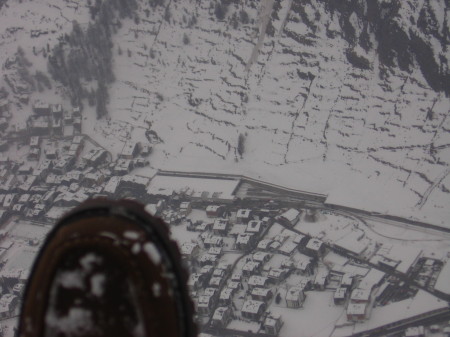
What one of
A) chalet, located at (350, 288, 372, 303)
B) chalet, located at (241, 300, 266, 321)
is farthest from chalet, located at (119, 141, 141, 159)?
chalet, located at (350, 288, 372, 303)

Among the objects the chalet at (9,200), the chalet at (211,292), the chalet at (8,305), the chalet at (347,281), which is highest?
the chalet at (347,281)

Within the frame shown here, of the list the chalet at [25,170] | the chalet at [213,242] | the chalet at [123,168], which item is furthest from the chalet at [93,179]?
the chalet at [213,242]

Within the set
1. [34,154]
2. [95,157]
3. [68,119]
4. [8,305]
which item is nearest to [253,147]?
[95,157]

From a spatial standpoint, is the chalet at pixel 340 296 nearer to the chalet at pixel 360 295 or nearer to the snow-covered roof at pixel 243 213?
the chalet at pixel 360 295

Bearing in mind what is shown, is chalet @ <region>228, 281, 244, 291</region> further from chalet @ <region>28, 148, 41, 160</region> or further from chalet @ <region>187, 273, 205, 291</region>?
chalet @ <region>28, 148, 41, 160</region>

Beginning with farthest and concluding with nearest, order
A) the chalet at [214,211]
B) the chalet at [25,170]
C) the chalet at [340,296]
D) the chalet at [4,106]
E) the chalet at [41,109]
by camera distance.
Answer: the chalet at [4,106], the chalet at [41,109], the chalet at [25,170], the chalet at [214,211], the chalet at [340,296]

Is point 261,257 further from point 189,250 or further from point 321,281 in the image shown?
point 189,250
